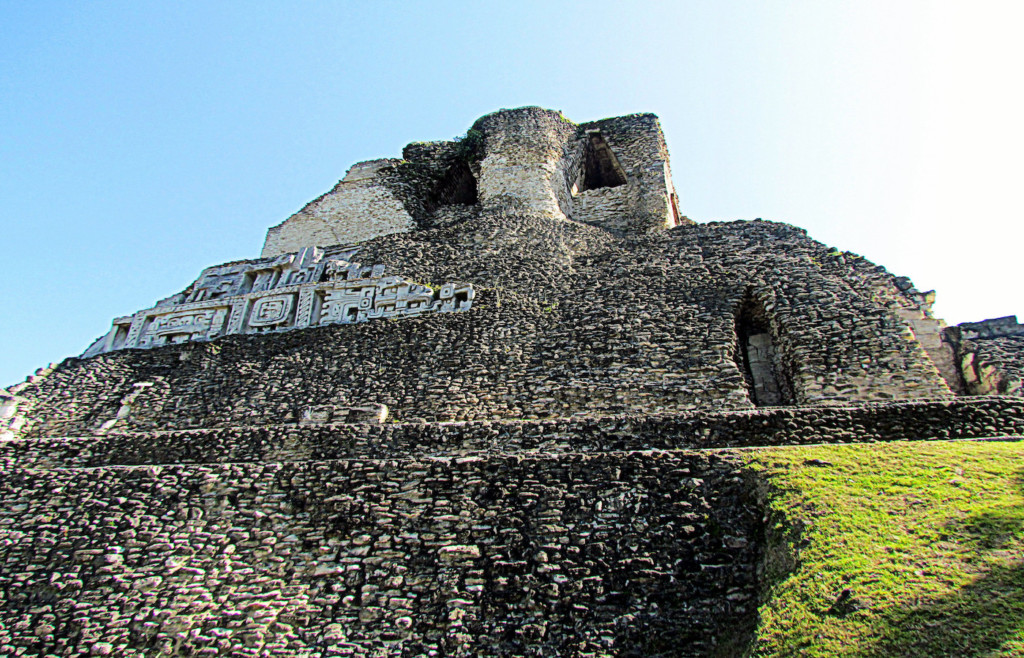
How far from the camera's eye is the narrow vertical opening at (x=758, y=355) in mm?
9586

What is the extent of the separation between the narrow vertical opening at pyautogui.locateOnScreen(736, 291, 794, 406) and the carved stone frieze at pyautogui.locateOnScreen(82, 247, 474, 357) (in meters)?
4.61

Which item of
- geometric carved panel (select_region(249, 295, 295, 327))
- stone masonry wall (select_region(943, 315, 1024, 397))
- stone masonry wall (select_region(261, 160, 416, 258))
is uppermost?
stone masonry wall (select_region(261, 160, 416, 258))

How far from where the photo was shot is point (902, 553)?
391cm

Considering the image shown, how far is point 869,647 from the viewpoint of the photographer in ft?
10.8

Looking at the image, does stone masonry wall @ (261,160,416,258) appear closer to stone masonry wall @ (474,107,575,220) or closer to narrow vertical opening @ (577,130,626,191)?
stone masonry wall @ (474,107,575,220)

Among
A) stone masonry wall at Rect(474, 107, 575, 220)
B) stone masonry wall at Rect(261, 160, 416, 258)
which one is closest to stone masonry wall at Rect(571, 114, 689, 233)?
stone masonry wall at Rect(474, 107, 575, 220)

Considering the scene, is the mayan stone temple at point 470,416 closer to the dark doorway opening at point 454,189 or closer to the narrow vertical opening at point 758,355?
the narrow vertical opening at point 758,355

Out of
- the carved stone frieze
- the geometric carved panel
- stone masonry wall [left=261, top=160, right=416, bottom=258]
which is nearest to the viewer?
the carved stone frieze

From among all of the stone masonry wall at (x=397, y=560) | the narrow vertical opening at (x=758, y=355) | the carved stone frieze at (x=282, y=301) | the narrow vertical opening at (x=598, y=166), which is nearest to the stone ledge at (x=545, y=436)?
the stone masonry wall at (x=397, y=560)

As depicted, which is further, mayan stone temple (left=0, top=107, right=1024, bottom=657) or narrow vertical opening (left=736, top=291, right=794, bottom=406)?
narrow vertical opening (left=736, top=291, right=794, bottom=406)

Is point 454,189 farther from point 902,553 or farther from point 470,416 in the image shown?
point 902,553

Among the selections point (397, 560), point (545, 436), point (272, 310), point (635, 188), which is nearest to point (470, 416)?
point (545, 436)

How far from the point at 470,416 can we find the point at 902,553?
230 inches

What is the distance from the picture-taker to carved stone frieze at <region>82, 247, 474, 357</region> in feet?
37.8
